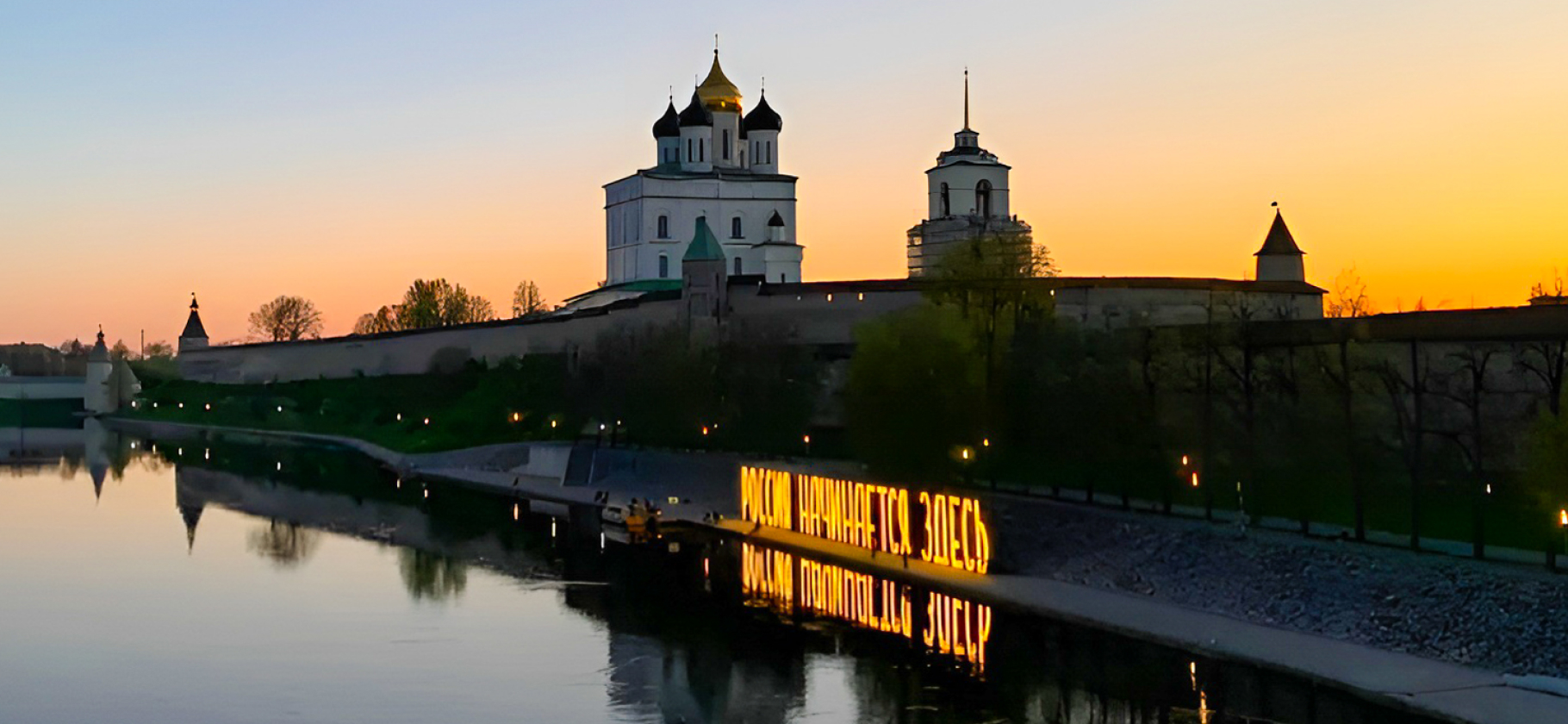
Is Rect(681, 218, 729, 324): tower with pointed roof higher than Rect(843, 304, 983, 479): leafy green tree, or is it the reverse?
Rect(681, 218, 729, 324): tower with pointed roof

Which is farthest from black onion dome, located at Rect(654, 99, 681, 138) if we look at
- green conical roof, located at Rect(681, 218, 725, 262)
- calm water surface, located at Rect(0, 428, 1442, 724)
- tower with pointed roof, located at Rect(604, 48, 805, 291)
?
calm water surface, located at Rect(0, 428, 1442, 724)

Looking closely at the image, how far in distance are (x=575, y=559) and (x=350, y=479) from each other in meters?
25.4

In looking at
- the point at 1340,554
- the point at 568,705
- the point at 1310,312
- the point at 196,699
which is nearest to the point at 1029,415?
the point at 1340,554

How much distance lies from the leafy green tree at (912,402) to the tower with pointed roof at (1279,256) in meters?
25.9

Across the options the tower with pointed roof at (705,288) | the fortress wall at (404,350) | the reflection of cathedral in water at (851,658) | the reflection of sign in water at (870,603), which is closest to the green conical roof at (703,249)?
the tower with pointed roof at (705,288)

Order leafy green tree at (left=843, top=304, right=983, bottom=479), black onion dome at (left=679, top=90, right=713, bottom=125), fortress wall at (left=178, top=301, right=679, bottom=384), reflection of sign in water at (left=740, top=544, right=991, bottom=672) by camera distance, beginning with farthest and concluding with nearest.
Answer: black onion dome at (left=679, top=90, right=713, bottom=125) → fortress wall at (left=178, top=301, right=679, bottom=384) → leafy green tree at (left=843, top=304, right=983, bottom=479) → reflection of sign in water at (left=740, top=544, right=991, bottom=672)

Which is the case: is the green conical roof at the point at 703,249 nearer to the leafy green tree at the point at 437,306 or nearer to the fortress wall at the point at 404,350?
the fortress wall at the point at 404,350

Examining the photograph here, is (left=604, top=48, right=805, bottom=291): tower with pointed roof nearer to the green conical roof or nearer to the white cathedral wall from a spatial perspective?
the white cathedral wall

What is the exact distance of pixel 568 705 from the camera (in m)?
22.4

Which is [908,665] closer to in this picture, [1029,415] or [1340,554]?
[1340,554]

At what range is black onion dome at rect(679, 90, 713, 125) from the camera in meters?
81.2

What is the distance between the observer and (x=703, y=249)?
58.9 metres

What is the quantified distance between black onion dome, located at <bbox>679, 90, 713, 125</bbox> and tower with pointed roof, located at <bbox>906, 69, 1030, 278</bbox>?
11.1 m

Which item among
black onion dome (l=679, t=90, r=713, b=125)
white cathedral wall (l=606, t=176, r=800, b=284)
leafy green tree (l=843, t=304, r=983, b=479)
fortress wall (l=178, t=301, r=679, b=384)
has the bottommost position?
leafy green tree (l=843, t=304, r=983, b=479)
